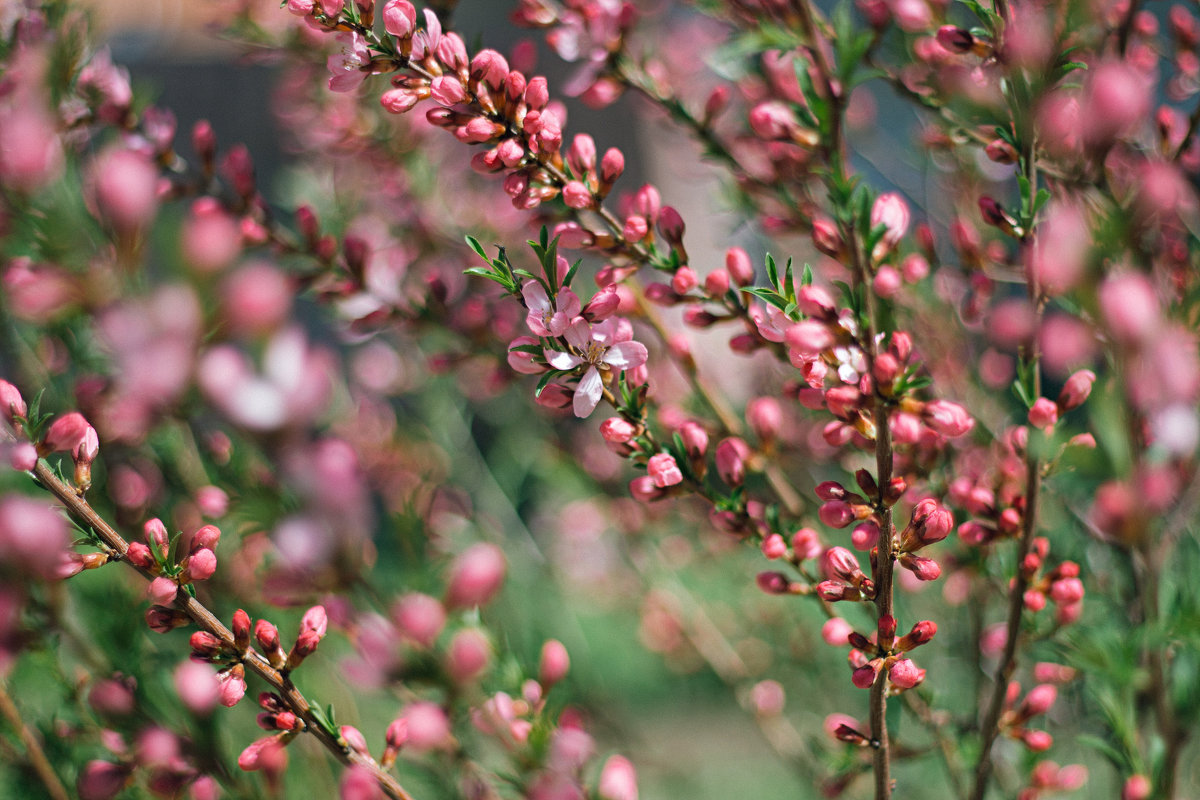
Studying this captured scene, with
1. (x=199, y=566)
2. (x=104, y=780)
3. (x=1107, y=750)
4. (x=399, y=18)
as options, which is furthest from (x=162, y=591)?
(x=1107, y=750)

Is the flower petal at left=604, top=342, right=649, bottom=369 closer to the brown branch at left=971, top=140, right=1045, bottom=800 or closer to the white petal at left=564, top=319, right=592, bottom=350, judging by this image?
the white petal at left=564, top=319, right=592, bottom=350

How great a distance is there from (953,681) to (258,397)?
0.88 m

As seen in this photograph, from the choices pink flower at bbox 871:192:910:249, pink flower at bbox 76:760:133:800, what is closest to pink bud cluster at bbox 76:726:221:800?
pink flower at bbox 76:760:133:800

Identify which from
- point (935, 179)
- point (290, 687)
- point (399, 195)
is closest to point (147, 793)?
point (290, 687)

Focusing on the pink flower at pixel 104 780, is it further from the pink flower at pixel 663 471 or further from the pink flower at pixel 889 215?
the pink flower at pixel 889 215

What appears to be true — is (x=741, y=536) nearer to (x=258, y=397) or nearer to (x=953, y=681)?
(x=258, y=397)

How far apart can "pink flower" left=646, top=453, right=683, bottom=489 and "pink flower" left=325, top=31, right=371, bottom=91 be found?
29 centimetres

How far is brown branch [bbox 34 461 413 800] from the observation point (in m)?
0.41

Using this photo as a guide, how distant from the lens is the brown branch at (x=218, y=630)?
412mm

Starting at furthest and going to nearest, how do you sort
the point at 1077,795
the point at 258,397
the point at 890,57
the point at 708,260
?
the point at 708,260 < the point at 1077,795 < the point at 890,57 < the point at 258,397

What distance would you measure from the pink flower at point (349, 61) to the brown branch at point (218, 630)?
272mm

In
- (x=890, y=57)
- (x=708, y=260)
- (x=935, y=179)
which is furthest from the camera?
(x=708, y=260)

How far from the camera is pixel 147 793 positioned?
2.03ft

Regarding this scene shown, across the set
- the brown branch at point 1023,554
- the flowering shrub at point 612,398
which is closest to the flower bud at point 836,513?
the flowering shrub at point 612,398
